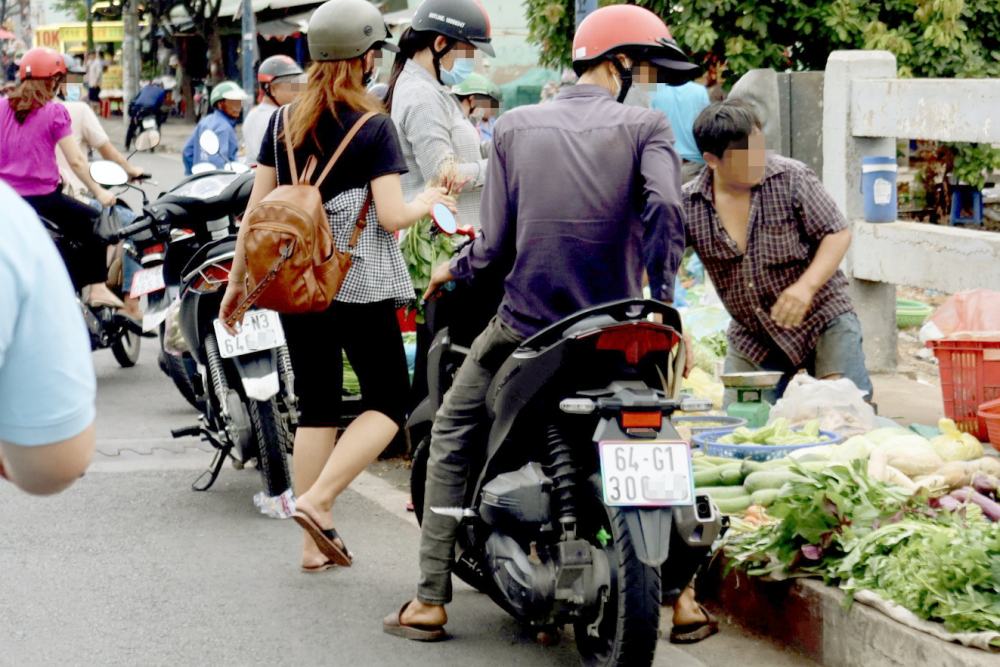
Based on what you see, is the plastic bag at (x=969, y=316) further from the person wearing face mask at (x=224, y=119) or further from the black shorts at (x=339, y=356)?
the person wearing face mask at (x=224, y=119)

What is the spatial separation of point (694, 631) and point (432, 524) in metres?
0.90

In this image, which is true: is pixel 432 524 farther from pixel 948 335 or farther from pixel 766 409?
pixel 948 335

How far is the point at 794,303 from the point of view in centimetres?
616

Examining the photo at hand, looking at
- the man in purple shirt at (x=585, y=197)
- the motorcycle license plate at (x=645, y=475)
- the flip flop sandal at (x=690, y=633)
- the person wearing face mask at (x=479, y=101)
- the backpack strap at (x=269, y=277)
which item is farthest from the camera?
the person wearing face mask at (x=479, y=101)

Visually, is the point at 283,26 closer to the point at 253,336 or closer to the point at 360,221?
the point at 253,336

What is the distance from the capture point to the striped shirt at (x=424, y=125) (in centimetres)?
661

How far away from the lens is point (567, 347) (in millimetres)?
4297

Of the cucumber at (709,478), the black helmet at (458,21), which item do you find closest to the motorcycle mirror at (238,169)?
the black helmet at (458,21)

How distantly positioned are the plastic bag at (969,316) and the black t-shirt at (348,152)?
2538 millimetres

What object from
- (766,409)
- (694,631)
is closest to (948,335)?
(766,409)

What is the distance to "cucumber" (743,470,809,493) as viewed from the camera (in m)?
5.53

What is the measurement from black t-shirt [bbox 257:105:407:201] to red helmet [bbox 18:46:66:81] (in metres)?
4.75

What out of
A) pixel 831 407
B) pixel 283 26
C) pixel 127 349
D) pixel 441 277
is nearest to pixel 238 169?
pixel 127 349

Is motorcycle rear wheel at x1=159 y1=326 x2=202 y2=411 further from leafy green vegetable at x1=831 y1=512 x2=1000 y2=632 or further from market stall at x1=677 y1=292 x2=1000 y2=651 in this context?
leafy green vegetable at x1=831 y1=512 x2=1000 y2=632
